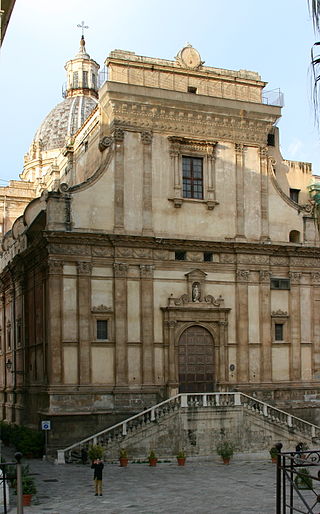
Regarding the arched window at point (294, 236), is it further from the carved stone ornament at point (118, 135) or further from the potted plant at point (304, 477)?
the potted plant at point (304, 477)

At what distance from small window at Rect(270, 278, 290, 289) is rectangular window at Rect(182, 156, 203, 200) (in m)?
5.93

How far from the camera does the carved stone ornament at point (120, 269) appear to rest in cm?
3666

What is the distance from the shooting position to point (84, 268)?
1421 inches

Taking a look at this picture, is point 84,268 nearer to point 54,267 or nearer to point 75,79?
point 54,267

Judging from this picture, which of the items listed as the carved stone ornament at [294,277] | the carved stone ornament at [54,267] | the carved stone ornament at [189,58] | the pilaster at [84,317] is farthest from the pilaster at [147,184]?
the carved stone ornament at [294,277]

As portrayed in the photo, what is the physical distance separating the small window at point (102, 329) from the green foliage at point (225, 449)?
24.5 feet

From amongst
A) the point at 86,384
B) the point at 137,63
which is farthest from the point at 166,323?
the point at 137,63

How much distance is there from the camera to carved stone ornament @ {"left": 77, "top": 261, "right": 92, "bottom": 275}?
36.0 metres

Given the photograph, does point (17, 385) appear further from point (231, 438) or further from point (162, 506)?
point (162, 506)

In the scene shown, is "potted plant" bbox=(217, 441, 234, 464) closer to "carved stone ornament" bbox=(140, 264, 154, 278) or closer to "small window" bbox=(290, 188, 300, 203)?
"carved stone ornament" bbox=(140, 264, 154, 278)

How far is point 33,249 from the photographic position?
3831 cm

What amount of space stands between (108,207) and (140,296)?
4687 millimetres

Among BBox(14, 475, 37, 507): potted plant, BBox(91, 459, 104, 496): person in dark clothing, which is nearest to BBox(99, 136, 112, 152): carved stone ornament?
BBox(91, 459, 104, 496): person in dark clothing

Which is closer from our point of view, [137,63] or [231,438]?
[231,438]
